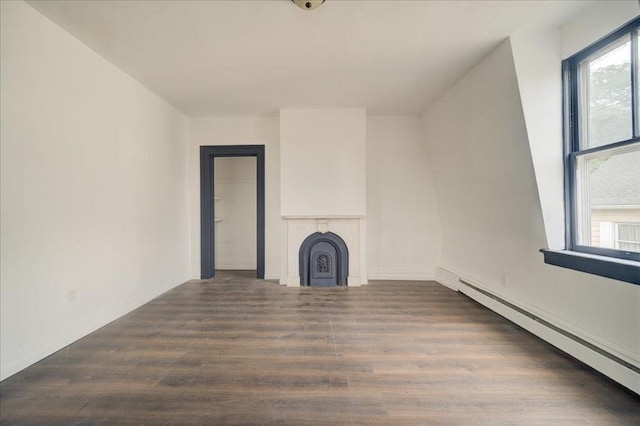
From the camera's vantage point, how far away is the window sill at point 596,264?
179 cm

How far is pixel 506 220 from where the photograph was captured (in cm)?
290

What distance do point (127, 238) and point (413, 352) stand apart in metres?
3.20

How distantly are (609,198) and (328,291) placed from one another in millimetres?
3088

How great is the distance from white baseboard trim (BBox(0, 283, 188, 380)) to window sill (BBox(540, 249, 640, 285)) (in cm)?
419

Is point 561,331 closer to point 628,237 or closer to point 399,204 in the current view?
point 628,237

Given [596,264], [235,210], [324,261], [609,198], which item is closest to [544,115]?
[609,198]

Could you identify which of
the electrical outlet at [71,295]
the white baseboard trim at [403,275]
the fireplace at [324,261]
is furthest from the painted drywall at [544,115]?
the electrical outlet at [71,295]

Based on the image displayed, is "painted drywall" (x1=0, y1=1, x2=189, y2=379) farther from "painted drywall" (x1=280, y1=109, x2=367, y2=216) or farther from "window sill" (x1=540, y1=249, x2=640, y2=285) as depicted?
"window sill" (x1=540, y1=249, x2=640, y2=285)

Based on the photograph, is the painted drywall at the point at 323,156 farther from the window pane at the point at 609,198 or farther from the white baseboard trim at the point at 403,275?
the window pane at the point at 609,198

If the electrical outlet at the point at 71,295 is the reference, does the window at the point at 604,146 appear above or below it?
above

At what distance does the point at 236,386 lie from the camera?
1.85 m

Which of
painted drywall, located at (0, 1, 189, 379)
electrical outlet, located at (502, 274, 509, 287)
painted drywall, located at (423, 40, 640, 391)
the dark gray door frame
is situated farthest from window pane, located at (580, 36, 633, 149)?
painted drywall, located at (0, 1, 189, 379)

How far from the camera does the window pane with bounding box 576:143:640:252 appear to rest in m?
1.92

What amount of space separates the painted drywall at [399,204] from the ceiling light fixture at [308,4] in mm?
2721
